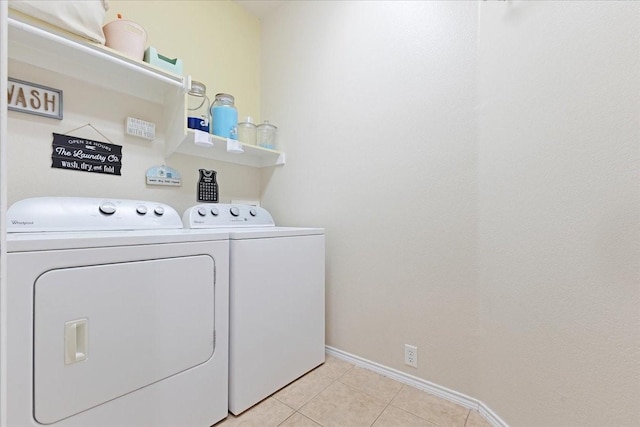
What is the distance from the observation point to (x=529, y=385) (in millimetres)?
1077

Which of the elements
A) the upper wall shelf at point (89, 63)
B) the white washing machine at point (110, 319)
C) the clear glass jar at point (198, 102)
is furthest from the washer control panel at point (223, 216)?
the upper wall shelf at point (89, 63)

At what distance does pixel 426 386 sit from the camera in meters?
1.49

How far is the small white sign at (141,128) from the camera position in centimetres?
159

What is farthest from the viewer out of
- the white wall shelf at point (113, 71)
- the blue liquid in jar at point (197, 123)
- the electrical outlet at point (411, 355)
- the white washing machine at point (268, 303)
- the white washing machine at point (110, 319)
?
the blue liquid in jar at point (197, 123)

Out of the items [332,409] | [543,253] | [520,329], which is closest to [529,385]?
[520,329]

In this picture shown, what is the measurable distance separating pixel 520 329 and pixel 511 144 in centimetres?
76

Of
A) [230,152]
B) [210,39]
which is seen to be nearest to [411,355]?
[230,152]

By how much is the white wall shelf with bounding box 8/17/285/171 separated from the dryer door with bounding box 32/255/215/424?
89cm

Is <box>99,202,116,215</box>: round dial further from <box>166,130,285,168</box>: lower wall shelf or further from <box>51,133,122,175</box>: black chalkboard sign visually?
<box>166,130,285,168</box>: lower wall shelf

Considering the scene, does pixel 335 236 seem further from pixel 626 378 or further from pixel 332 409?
pixel 626 378

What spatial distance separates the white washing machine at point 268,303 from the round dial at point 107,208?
35 cm

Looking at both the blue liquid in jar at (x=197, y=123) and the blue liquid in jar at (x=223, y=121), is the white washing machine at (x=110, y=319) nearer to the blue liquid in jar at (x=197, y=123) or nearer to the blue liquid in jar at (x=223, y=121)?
the blue liquid in jar at (x=197, y=123)

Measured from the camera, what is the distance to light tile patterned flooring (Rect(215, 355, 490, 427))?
1.26m

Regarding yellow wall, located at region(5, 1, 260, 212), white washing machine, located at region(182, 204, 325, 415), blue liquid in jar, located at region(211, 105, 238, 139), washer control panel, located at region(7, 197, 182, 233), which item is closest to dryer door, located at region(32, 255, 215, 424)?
white washing machine, located at region(182, 204, 325, 415)
